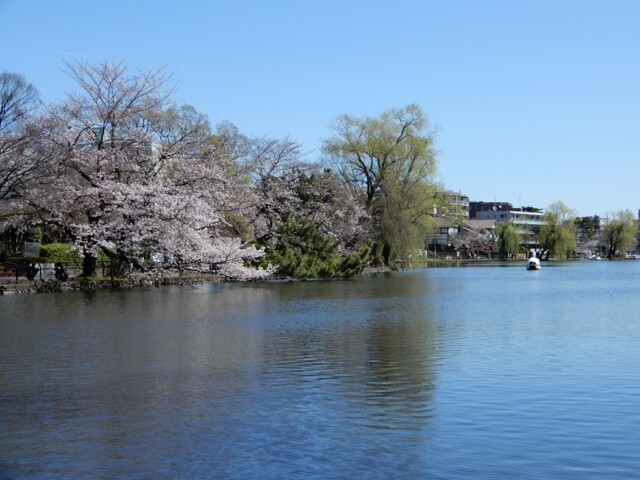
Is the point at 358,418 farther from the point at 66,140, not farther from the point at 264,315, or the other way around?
the point at 66,140

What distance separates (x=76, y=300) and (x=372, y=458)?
23.1 m

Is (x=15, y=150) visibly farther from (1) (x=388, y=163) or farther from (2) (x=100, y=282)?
(1) (x=388, y=163)

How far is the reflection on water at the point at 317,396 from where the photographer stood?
28.5 ft

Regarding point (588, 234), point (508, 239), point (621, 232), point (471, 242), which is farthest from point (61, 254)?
point (588, 234)

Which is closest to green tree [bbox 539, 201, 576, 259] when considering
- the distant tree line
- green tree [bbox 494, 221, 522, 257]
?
green tree [bbox 494, 221, 522, 257]

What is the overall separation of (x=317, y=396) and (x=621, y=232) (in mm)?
135077

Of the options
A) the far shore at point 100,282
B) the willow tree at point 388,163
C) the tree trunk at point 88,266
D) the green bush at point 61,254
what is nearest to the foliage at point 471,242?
the willow tree at point 388,163

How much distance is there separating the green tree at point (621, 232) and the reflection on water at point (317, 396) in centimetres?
12110

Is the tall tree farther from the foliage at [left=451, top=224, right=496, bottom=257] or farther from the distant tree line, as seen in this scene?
the foliage at [left=451, top=224, right=496, bottom=257]

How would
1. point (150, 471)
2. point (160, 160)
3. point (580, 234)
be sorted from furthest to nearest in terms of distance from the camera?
point (580, 234) < point (160, 160) < point (150, 471)

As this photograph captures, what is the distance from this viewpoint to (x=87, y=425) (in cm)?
1035

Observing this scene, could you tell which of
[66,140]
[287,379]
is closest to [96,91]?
[66,140]

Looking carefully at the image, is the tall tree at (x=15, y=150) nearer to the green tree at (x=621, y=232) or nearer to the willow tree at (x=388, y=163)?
the willow tree at (x=388, y=163)

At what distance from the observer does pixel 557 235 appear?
4321 inches
